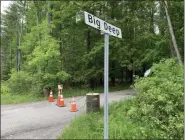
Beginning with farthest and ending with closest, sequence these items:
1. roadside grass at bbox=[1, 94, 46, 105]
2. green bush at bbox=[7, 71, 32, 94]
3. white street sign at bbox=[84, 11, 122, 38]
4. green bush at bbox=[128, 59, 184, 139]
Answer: green bush at bbox=[7, 71, 32, 94]
roadside grass at bbox=[1, 94, 46, 105]
green bush at bbox=[128, 59, 184, 139]
white street sign at bbox=[84, 11, 122, 38]

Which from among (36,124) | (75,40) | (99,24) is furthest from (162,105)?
(75,40)

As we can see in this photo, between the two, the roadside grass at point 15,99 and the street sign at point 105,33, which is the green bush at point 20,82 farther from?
the street sign at point 105,33

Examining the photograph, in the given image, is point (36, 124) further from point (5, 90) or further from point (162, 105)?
point (5, 90)

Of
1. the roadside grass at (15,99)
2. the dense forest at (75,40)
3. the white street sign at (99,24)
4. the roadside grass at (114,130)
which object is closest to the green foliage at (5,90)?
the roadside grass at (15,99)

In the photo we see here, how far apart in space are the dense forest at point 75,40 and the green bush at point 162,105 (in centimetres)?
779

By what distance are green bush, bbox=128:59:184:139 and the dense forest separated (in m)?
7.79

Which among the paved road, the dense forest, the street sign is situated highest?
the dense forest

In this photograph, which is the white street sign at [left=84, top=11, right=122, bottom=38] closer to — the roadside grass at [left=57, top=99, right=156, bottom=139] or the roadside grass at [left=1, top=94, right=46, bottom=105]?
the roadside grass at [left=57, top=99, right=156, bottom=139]

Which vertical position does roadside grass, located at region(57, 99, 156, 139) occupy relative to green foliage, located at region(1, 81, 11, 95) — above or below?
below

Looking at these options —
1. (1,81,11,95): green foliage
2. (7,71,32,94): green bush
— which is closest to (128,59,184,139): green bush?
(7,71,32,94): green bush

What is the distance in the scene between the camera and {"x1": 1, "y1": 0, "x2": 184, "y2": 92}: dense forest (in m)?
15.6

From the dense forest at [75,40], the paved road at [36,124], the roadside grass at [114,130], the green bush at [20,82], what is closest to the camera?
the roadside grass at [114,130]

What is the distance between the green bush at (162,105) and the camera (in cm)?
576

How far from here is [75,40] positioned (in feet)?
67.3
